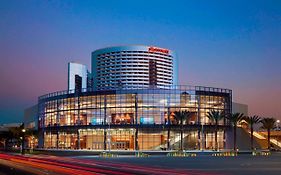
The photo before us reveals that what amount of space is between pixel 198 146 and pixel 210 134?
21.8 ft

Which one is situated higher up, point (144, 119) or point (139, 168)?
point (144, 119)

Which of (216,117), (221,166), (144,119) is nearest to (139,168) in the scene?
(221,166)

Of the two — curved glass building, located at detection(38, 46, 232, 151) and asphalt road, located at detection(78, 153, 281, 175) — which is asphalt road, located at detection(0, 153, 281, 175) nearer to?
asphalt road, located at detection(78, 153, 281, 175)

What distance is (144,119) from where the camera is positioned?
122062mm

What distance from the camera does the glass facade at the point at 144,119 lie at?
121 m

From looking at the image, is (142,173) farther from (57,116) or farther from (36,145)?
(36,145)

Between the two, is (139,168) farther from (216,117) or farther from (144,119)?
(144,119)

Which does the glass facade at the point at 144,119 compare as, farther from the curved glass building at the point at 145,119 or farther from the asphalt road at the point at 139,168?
the asphalt road at the point at 139,168

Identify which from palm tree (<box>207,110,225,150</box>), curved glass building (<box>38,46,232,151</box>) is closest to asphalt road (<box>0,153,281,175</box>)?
palm tree (<box>207,110,225,150</box>)

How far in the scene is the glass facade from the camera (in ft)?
398

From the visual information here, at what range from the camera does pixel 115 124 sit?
122438 mm

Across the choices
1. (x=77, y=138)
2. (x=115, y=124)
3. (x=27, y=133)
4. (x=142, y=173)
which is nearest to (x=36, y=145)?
(x=27, y=133)

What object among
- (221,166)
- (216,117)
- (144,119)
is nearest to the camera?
(221,166)

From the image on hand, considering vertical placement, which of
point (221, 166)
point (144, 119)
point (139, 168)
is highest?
point (144, 119)
